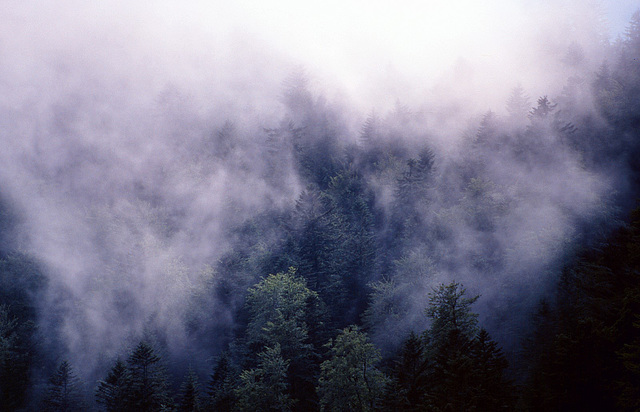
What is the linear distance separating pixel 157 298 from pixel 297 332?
26890 mm

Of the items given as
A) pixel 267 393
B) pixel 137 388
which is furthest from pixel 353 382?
pixel 137 388

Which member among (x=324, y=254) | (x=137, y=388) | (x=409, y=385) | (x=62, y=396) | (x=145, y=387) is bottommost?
(x=409, y=385)

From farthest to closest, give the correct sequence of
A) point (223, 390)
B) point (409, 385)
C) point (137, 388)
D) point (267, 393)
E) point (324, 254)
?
point (324, 254) < point (137, 388) < point (223, 390) < point (267, 393) < point (409, 385)

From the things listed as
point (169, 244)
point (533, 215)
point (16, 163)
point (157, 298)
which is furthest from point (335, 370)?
point (16, 163)

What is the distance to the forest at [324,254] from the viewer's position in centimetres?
2862

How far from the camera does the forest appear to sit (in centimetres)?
2862

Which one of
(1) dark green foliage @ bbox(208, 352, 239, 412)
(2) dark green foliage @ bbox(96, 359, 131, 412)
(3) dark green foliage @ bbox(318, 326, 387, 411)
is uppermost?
(2) dark green foliage @ bbox(96, 359, 131, 412)

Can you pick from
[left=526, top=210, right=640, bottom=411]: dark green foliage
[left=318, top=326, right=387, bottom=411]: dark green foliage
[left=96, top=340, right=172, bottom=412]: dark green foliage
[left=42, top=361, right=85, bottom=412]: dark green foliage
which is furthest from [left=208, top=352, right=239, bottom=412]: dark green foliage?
[left=526, top=210, right=640, bottom=411]: dark green foliage

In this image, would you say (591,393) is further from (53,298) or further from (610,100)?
(53,298)

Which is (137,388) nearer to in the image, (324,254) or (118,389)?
(118,389)

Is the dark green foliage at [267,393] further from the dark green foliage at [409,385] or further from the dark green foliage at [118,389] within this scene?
the dark green foliage at [118,389]

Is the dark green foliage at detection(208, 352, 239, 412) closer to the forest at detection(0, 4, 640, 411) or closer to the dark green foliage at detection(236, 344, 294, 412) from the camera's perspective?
the forest at detection(0, 4, 640, 411)

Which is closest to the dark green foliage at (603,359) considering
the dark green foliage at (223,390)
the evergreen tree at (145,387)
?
the dark green foliage at (223,390)

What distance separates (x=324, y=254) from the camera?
56969 millimetres
